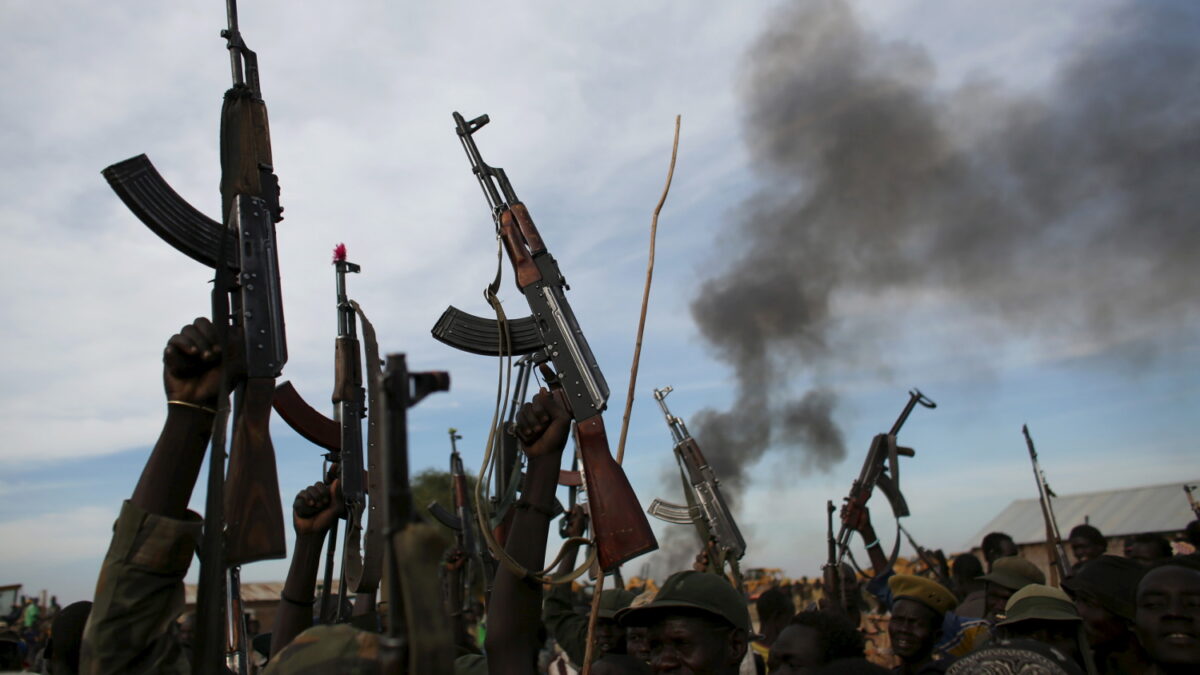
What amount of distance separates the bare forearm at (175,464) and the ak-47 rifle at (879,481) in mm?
8866

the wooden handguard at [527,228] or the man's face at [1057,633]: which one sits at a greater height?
the wooden handguard at [527,228]

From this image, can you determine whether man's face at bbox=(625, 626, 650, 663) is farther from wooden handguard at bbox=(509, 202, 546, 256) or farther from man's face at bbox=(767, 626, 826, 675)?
wooden handguard at bbox=(509, 202, 546, 256)

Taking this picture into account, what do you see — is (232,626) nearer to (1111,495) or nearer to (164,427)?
(164,427)

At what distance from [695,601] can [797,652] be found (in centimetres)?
92

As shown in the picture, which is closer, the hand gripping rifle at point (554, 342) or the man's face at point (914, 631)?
the hand gripping rifle at point (554, 342)

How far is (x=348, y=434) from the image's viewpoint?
444 centimetres

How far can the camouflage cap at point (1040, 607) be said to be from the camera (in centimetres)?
452

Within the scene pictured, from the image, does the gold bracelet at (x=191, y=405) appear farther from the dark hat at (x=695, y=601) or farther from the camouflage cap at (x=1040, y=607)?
the camouflage cap at (x=1040, y=607)

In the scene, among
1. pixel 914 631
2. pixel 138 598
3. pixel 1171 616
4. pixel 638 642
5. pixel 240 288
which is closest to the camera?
pixel 138 598

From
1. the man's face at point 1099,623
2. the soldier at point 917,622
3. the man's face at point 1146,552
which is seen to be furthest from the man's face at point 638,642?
the man's face at point 1146,552

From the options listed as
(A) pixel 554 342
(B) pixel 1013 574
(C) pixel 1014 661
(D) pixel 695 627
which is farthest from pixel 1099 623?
(A) pixel 554 342

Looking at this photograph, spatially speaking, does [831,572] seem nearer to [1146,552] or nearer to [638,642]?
[1146,552]

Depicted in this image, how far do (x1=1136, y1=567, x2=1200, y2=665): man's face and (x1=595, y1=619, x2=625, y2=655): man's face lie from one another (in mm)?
2856

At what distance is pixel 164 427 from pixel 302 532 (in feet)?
5.72
